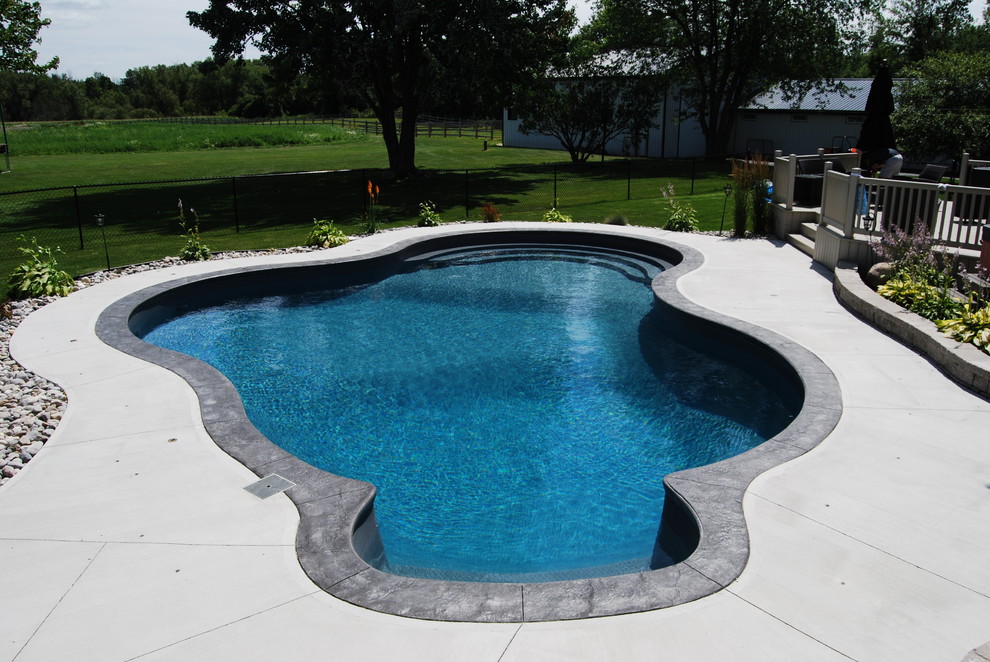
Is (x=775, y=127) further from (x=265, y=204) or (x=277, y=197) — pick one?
(x=265, y=204)

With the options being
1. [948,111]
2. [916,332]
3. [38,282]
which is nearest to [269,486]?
[916,332]

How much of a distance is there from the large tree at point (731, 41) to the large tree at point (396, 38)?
28.8 ft

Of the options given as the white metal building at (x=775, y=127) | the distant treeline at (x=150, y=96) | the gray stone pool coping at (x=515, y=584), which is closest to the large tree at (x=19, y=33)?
the white metal building at (x=775, y=127)

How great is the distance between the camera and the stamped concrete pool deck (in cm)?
316

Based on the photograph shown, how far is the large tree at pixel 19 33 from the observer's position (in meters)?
24.9

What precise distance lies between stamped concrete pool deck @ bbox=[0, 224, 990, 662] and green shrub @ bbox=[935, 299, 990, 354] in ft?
2.00

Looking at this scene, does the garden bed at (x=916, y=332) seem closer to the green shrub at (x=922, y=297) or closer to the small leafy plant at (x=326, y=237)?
the green shrub at (x=922, y=297)

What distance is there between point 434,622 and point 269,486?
1.73 meters

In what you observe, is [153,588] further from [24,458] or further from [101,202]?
[101,202]

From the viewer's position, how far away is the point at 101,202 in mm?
18922

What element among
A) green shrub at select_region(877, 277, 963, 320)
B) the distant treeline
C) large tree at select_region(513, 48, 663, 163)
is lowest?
green shrub at select_region(877, 277, 963, 320)

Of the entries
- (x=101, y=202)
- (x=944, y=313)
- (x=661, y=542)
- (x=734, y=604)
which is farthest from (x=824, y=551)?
(x=101, y=202)

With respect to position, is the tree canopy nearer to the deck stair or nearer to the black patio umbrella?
the black patio umbrella

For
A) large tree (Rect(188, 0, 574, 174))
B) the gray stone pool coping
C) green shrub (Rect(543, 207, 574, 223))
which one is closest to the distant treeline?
large tree (Rect(188, 0, 574, 174))
